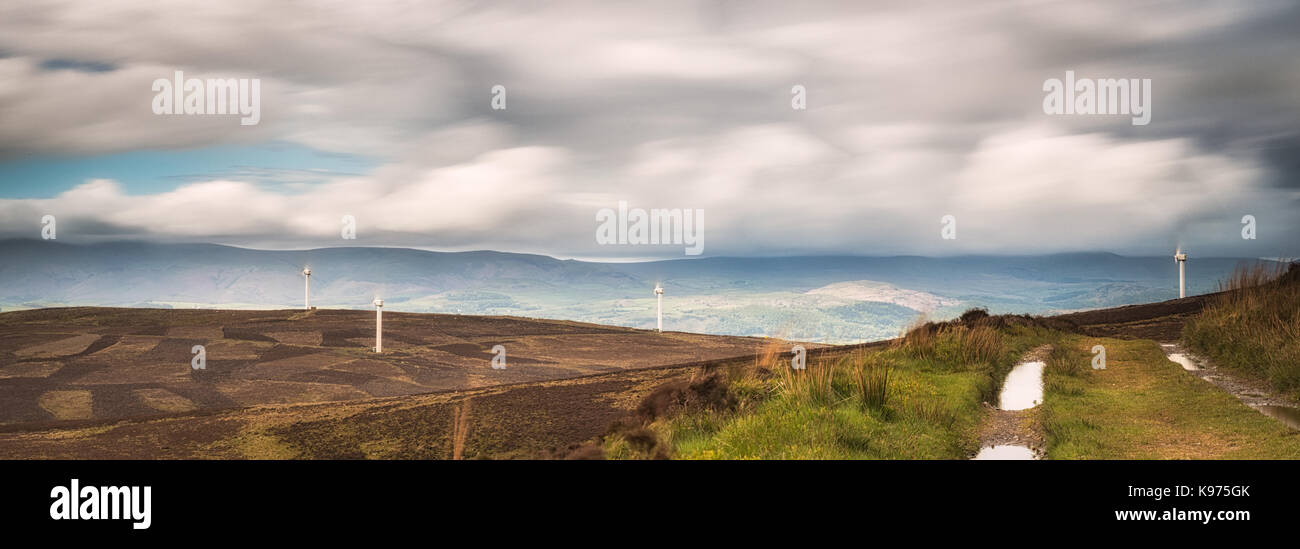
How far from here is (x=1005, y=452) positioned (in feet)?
36.4

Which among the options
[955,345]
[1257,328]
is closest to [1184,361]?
[1257,328]

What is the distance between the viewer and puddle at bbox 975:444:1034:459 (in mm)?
10758

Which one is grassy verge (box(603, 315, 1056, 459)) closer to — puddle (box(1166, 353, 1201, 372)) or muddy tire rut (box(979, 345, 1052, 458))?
muddy tire rut (box(979, 345, 1052, 458))

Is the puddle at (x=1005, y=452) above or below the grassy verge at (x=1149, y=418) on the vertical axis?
below

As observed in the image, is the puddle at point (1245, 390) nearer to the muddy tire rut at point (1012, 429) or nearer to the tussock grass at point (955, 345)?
the muddy tire rut at point (1012, 429)

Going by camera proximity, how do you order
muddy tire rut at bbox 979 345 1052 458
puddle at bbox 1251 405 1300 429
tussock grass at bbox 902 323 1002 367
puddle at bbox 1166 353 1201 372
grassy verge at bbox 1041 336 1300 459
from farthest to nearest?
tussock grass at bbox 902 323 1002 367
puddle at bbox 1166 353 1201 372
puddle at bbox 1251 405 1300 429
muddy tire rut at bbox 979 345 1052 458
grassy verge at bbox 1041 336 1300 459

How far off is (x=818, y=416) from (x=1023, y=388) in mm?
8237

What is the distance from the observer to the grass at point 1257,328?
15.8m

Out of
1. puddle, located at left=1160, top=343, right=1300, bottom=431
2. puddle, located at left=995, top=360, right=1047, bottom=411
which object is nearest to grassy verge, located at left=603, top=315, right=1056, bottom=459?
puddle, located at left=995, top=360, right=1047, bottom=411

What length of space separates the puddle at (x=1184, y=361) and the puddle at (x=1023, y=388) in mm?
3056

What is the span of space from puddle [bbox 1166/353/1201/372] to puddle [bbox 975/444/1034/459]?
10.4 meters

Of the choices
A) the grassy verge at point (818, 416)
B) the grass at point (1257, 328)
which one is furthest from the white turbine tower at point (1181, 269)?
the grassy verge at point (818, 416)

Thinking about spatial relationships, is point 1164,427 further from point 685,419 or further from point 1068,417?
point 685,419

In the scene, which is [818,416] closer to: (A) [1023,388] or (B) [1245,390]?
(A) [1023,388]
